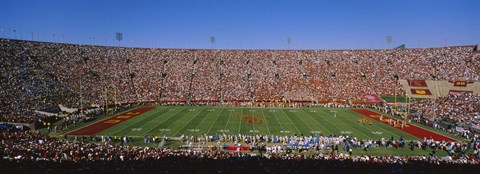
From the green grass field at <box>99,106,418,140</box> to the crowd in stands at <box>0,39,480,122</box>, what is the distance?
14094mm

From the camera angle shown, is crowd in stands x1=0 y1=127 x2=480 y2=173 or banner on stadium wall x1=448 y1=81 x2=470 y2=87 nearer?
crowd in stands x1=0 y1=127 x2=480 y2=173

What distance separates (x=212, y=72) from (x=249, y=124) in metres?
34.2

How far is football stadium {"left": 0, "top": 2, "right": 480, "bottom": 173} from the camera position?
54.6ft

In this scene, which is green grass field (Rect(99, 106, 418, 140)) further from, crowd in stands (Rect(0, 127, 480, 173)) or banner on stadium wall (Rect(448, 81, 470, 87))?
banner on stadium wall (Rect(448, 81, 470, 87))

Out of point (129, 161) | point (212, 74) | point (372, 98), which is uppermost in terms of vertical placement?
point (212, 74)

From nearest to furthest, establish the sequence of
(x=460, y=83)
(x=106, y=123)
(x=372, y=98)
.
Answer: (x=106, y=123)
(x=460, y=83)
(x=372, y=98)

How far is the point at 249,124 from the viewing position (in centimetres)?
3481

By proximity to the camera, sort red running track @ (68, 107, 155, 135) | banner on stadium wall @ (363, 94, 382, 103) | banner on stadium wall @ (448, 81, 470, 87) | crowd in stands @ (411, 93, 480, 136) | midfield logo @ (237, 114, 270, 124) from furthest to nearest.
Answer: banner on stadium wall @ (363, 94, 382, 103) < banner on stadium wall @ (448, 81, 470, 87) < midfield logo @ (237, 114, 270, 124) < crowd in stands @ (411, 93, 480, 136) < red running track @ (68, 107, 155, 135)

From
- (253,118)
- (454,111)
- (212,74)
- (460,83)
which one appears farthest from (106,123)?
(460,83)

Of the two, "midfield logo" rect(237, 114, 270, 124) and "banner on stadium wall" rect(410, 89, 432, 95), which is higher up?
"banner on stadium wall" rect(410, 89, 432, 95)

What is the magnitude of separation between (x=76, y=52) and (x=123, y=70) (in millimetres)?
9399

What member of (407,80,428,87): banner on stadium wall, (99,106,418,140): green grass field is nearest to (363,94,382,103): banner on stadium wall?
(407,80,428,87): banner on stadium wall

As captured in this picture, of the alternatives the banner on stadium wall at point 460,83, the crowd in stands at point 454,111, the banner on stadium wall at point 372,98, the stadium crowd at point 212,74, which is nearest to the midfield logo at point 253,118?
the stadium crowd at point 212,74

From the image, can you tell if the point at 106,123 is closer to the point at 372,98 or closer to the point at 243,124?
the point at 243,124
